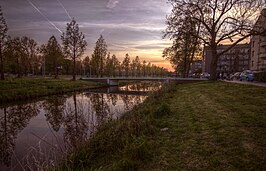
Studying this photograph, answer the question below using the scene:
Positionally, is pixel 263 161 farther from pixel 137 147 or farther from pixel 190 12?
pixel 190 12

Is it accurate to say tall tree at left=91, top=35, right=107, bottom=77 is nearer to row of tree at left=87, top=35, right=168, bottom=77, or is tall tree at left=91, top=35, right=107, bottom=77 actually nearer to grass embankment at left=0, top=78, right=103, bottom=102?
row of tree at left=87, top=35, right=168, bottom=77

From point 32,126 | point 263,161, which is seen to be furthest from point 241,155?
point 32,126

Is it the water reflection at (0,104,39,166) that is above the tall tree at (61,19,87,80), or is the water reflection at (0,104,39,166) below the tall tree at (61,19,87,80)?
below

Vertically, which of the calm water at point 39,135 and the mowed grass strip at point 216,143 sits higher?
the mowed grass strip at point 216,143

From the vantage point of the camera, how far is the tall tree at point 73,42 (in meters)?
46.6

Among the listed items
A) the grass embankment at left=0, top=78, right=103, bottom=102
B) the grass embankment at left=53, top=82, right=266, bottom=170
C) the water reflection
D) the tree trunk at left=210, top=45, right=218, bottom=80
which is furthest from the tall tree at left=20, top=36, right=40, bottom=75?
the grass embankment at left=53, top=82, right=266, bottom=170

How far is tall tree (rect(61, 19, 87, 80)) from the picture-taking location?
153 feet

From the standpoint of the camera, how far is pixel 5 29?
35.5 m

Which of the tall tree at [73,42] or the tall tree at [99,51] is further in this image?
the tall tree at [99,51]

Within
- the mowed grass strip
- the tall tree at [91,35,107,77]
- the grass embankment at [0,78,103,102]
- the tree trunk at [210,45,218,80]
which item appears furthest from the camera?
the tall tree at [91,35,107,77]

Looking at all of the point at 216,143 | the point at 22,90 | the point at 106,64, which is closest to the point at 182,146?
the point at 216,143

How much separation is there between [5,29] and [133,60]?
2516 inches

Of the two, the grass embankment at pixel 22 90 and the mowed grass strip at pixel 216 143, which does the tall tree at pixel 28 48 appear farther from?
the mowed grass strip at pixel 216 143

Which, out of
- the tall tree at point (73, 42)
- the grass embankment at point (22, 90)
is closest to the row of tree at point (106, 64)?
the tall tree at point (73, 42)
